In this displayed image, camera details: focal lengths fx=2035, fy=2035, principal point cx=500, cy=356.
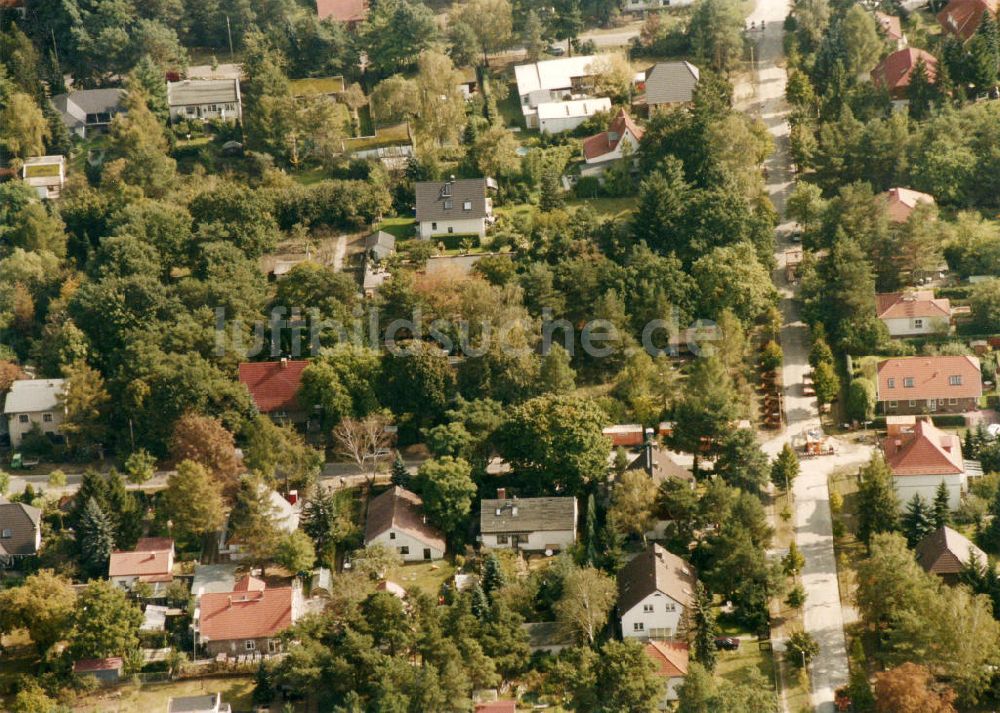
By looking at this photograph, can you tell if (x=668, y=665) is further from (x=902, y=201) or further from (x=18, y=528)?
(x=902, y=201)

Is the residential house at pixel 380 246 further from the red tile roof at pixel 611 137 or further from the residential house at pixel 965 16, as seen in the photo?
the residential house at pixel 965 16

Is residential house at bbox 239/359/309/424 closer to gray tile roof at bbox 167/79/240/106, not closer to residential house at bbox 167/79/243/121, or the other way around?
residential house at bbox 167/79/243/121

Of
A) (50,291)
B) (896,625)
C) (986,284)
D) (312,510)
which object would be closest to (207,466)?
(312,510)

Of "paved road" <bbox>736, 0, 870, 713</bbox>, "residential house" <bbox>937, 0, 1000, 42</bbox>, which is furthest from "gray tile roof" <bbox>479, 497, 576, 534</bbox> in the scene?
"residential house" <bbox>937, 0, 1000, 42</bbox>

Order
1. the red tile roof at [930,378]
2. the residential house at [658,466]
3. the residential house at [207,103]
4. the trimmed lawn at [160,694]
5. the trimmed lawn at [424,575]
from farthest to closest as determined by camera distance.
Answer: the residential house at [207,103] < the red tile roof at [930,378] < the residential house at [658,466] < the trimmed lawn at [424,575] < the trimmed lawn at [160,694]

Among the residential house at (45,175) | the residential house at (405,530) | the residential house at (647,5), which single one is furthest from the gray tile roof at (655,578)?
the residential house at (647,5)

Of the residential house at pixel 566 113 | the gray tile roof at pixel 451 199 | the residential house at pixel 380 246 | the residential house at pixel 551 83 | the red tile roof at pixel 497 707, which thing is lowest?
the red tile roof at pixel 497 707

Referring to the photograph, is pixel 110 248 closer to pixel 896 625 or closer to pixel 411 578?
pixel 411 578
